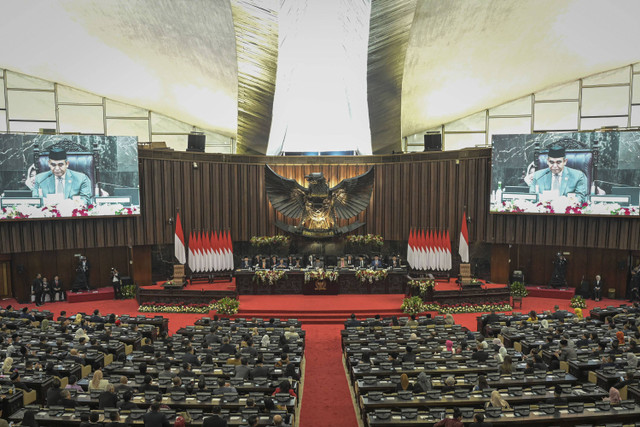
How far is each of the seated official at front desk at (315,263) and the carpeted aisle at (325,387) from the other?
5021 mm

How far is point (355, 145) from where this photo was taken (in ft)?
70.9

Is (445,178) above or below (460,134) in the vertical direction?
below

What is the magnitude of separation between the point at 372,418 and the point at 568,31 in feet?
49.7

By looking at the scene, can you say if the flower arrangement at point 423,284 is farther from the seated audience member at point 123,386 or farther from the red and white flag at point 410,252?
the seated audience member at point 123,386

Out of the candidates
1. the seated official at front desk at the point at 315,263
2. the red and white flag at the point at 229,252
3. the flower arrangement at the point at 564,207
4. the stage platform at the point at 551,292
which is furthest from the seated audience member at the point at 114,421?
the stage platform at the point at 551,292

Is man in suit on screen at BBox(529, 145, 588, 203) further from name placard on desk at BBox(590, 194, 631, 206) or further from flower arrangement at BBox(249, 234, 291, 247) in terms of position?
flower arrangement at BBox(249, 234, 291, 247)

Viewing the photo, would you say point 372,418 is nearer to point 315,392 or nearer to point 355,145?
point 315,392

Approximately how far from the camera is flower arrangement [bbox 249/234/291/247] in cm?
2000

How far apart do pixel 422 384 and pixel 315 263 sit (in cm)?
1096

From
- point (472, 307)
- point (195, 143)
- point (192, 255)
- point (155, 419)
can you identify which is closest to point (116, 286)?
point (192, 255)

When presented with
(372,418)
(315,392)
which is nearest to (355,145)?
(315,392)

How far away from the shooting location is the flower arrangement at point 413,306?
Result: 1505 cm

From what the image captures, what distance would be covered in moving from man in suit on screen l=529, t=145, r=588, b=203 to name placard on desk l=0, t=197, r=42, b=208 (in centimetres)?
1971

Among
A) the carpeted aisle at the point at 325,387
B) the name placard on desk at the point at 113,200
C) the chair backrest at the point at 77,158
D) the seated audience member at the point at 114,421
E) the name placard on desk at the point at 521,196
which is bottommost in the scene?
the carpeted aisle at the point at 325,387
